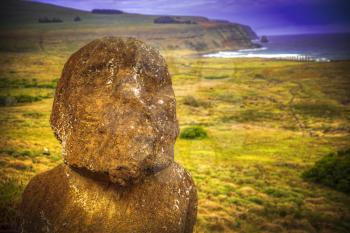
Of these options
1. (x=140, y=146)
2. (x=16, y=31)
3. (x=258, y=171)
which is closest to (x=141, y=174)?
(x=140, y=146)

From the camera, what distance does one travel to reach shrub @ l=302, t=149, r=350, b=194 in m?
14.7

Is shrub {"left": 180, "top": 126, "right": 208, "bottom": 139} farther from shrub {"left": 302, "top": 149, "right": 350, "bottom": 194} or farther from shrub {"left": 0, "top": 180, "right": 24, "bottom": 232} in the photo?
shrub {"left": 0, "top": 180, "right": 24, "bottom": 232}

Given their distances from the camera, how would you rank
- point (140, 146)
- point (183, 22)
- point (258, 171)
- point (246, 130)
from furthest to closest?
point (183, 22) < point (246, 130) < point (258, 171) < point (140, 146)

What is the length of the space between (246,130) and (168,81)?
2168 cm

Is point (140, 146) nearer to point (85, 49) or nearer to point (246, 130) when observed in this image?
point (85, 49)

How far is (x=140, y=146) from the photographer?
5266 millimetres

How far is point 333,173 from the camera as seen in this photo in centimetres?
1567

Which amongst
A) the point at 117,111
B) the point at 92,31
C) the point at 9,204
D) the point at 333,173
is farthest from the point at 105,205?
the point at 92,31

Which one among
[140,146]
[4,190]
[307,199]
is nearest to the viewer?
[140,146]

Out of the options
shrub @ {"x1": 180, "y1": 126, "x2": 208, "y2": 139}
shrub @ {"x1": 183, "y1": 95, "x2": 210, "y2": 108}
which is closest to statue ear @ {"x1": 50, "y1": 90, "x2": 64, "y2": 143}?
shrub @ {"x1": 180, "y1": 126, "x2": 208, "y2": 139}

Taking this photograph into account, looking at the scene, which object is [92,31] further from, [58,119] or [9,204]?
[58,119]

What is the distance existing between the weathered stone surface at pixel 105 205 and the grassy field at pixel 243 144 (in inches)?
106

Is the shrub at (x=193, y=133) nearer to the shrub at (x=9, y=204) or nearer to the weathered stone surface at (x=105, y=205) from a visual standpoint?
the shrub at (x=9, y=204)

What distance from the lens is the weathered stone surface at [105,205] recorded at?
5.34 meters
